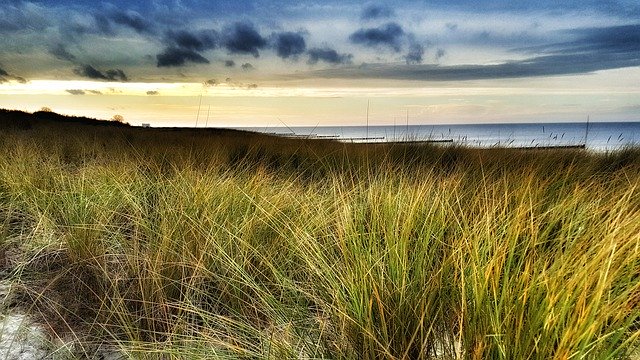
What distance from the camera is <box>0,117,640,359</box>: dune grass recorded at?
4.42 feet

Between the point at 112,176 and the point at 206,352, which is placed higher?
the point at 112,176

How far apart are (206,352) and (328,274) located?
50 centimetres

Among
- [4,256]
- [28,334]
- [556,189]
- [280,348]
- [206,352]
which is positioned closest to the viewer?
[280,348]

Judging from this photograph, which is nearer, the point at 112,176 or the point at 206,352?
the point at 206,352

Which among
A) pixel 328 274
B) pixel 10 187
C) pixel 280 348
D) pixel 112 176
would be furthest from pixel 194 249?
pixel 10 187

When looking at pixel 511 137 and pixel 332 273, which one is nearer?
pixel 332 273

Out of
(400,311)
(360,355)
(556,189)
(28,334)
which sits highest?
(556,189)

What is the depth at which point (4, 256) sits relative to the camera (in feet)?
9.86

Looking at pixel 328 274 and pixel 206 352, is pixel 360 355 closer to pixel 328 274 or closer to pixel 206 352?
pixel 328 274

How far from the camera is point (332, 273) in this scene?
1.85 meters

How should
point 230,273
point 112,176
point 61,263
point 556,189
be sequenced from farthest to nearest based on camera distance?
1. point 112,176
2. point 556,189
3. point 61,263
4. point 230,273

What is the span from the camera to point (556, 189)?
340 centimetres

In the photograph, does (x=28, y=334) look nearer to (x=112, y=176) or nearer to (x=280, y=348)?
(x=280, y=348)

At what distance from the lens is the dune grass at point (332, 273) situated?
1.35 metres
